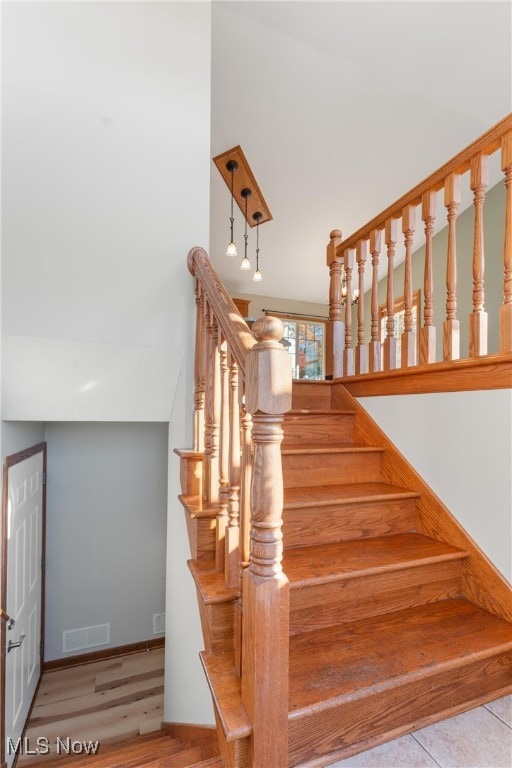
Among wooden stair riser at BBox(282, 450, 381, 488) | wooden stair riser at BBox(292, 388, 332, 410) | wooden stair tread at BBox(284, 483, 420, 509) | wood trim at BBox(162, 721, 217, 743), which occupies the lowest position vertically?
wood trim at BBox(162, 721, 217, 743)

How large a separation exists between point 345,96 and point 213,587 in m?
3.78

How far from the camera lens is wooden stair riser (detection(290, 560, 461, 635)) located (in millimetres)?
1349

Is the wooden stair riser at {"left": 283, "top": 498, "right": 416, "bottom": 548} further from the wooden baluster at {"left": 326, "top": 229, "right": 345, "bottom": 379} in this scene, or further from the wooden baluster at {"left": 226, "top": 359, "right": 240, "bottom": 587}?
the wooden baluster at {"left": 326, "top": 229, "right": 345, "bottom": 379}

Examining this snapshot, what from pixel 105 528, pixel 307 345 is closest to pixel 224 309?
pixel 105 528

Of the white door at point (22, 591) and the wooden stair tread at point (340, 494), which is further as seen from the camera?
the white door at point (22, 591)

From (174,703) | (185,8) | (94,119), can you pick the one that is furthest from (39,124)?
(174,703)

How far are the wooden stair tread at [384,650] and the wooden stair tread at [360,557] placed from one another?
0.19 metres

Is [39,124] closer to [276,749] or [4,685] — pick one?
[276,749]

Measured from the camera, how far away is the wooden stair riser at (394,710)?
1076mm

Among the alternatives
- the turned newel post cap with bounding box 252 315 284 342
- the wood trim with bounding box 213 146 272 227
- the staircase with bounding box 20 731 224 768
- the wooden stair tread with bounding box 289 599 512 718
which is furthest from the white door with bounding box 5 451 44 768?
the wood trim with bounding box 213 146 272 227

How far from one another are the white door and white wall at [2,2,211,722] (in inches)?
29.7

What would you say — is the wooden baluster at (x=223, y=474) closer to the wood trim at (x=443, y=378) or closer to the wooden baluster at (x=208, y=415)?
the wooden baluster at (x=208, y=415)

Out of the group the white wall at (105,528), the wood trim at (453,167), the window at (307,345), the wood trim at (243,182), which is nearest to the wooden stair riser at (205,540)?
the wood trim at (453,167)

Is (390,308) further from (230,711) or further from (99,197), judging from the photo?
(230,711)
